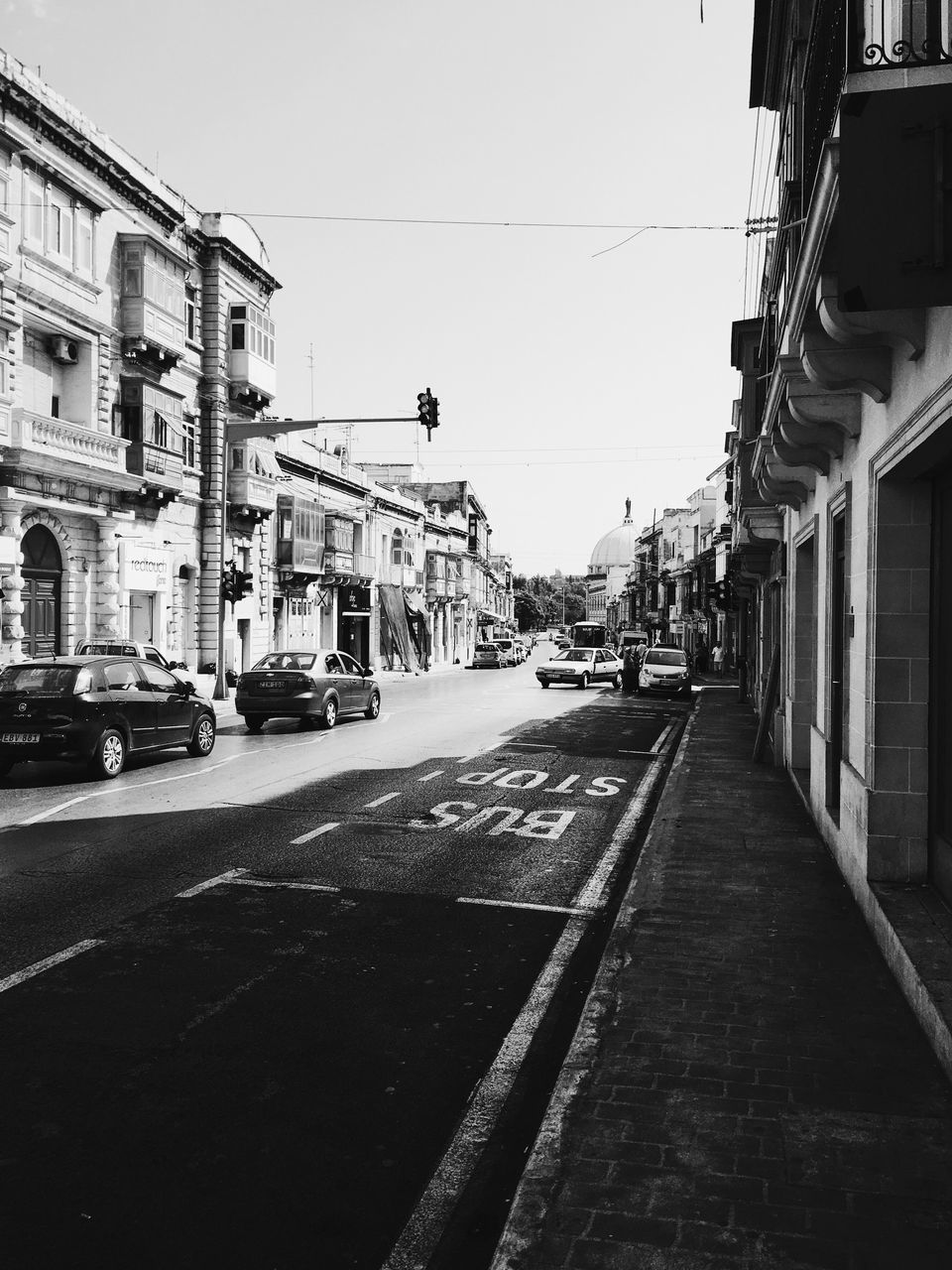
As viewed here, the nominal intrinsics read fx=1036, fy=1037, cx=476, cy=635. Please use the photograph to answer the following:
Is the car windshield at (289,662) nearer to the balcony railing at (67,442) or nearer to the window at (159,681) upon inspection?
the window at (159,681)

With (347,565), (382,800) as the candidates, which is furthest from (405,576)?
(382,800)

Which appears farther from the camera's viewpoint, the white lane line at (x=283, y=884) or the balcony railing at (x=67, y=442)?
the balcony railing at (x=67, y=442)

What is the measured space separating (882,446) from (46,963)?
5.82 meters

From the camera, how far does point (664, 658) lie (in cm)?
3441

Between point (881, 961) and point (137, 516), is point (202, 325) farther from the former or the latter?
point (881, 961)

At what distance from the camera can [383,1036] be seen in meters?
4.96

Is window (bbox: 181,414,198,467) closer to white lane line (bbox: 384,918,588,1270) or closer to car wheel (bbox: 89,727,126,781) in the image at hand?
car wheel (bbox: 89,727,126,781)

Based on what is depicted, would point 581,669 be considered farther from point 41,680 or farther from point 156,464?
point 41,680

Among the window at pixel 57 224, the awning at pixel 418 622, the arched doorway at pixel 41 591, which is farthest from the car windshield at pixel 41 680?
the awning at pixel 418 622

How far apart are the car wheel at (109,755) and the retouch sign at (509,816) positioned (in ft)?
14.6

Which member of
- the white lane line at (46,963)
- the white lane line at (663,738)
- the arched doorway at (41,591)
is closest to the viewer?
the white lane line at (46,963)

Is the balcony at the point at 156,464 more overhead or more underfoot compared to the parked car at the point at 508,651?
more overhead

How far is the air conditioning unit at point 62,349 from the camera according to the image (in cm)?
2536

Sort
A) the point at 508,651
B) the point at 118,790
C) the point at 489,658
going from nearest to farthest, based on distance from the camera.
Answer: the point at 118,790, the point at 489,658, the point at 508,651
